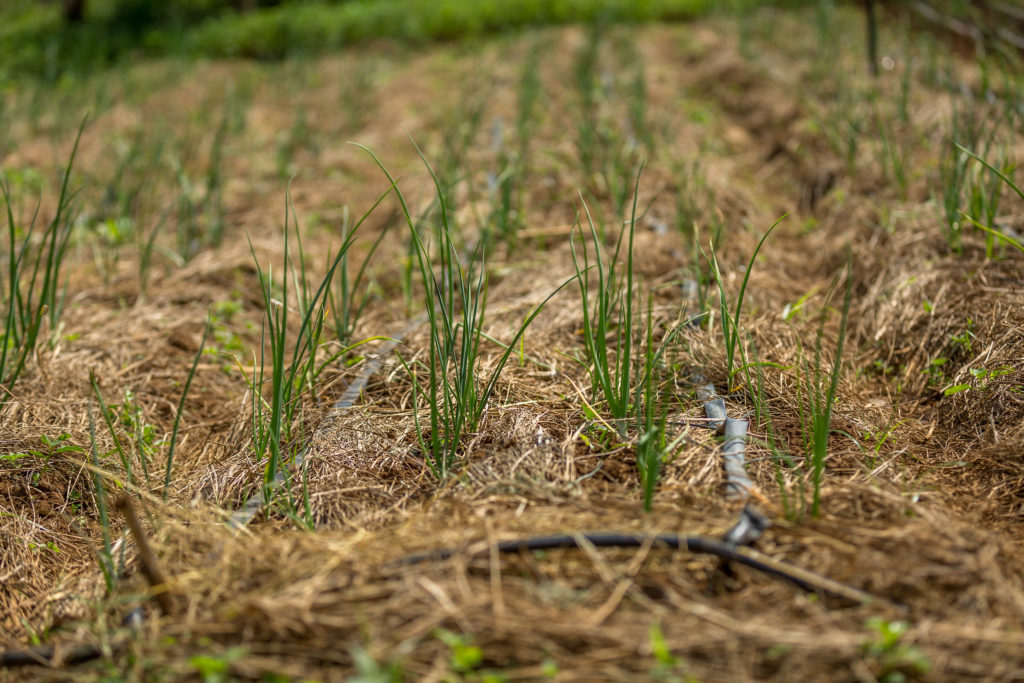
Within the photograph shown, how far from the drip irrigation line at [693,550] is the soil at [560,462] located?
0.02 m

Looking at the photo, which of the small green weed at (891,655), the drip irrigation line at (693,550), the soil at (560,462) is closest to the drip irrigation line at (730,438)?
the soil at (560,462)

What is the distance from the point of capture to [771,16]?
6160 mm

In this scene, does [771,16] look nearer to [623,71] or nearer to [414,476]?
[623,71]

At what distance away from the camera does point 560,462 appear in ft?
5.01

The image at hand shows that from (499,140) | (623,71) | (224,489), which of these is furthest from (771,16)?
(224,489)

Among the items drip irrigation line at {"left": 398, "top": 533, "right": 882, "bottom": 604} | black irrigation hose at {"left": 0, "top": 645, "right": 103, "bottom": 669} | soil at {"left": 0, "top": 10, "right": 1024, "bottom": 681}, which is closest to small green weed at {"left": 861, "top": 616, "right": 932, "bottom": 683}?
soil at {"left": 0, "top": 10, "right": 1024, "bottom": 681}

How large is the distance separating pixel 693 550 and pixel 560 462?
41cm

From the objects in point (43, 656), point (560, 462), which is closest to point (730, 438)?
point (560, 462)

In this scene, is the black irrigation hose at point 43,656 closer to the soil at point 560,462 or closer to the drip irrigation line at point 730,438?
the soil at point 560,462

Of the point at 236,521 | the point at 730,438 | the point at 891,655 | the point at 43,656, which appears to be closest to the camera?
the point at 891,655

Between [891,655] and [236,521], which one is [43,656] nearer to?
[236,521]

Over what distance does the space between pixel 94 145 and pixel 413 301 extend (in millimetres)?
3150

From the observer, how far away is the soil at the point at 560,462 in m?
1.04

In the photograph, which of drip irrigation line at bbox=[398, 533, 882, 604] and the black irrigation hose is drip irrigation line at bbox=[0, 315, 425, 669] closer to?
the black irrigation hose
